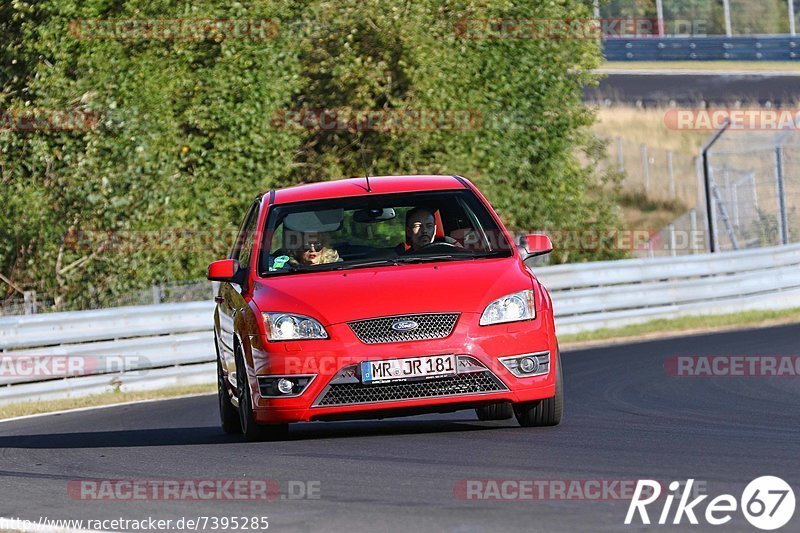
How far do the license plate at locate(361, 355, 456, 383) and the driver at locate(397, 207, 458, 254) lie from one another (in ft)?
4.35

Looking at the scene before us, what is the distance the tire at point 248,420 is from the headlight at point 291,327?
505 millimetres

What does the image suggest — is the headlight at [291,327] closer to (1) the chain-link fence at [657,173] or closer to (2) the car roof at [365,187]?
(2) the car roof at [365,187]

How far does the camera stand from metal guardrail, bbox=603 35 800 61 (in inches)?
1988

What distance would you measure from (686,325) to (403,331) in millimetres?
13757

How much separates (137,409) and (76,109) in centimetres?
926

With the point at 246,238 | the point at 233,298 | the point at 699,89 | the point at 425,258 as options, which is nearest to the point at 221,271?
the point at 233,298

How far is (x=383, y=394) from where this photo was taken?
9188 millimetres

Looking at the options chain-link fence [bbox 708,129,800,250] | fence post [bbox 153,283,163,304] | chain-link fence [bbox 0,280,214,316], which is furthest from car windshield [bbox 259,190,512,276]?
chain-link fence [bbox 708,129,800,250]

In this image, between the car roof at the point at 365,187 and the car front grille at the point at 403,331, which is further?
the car roof at the point at 365,187

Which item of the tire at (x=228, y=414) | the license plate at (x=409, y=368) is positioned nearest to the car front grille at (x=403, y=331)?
the license plate at (x=409, y=368)

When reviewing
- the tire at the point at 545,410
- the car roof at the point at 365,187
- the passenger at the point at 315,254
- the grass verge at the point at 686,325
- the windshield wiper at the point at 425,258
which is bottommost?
the grass verge at the point at 686,325

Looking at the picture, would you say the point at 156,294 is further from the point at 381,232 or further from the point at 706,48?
the point at 706,48

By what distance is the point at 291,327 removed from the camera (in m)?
9.37

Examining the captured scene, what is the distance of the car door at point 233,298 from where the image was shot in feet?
34.3
